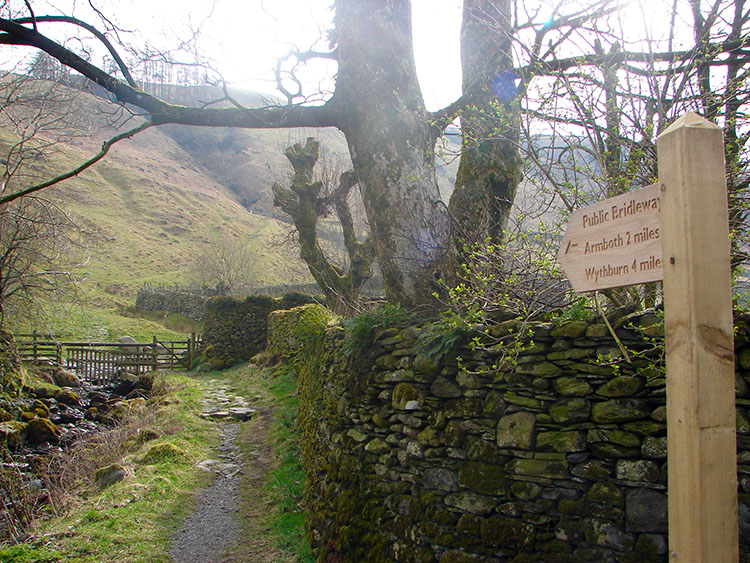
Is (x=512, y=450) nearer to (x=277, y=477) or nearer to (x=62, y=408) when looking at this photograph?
(x=277, y=477)

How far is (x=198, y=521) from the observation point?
20.4ft

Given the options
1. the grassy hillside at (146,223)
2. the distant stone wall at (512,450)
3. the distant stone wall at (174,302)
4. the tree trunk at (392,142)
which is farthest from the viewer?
the grassy hillside at (146,223)

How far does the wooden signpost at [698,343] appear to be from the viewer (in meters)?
1.62

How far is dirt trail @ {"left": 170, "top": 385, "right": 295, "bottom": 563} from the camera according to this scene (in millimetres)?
5438

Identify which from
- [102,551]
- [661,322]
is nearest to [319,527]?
[102,551]

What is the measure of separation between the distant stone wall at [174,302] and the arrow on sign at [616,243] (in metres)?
29.6

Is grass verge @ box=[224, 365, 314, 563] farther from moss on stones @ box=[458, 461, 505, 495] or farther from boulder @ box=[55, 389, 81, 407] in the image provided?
boulder @ box=[55, 389, 81, 407]

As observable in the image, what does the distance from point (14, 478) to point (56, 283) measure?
563 cm

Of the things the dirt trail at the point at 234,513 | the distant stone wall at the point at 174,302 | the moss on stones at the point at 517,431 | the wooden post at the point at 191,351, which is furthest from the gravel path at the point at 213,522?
the distant stone wall at the point at 174,302

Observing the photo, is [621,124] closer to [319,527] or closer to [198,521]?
[319,527]

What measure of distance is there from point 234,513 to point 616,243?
6.00 metres

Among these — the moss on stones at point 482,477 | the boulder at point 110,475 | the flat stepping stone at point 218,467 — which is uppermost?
the moss on stones at point 482,477

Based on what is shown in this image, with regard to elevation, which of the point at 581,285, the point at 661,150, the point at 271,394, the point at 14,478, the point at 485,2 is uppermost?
the point at 485,2

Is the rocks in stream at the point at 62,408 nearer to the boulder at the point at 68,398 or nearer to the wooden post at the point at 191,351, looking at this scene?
the boulder at the point at 68,398
